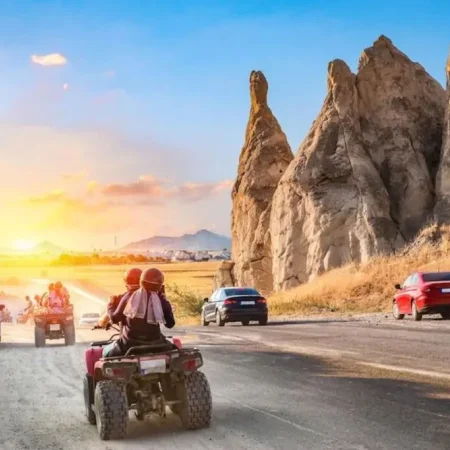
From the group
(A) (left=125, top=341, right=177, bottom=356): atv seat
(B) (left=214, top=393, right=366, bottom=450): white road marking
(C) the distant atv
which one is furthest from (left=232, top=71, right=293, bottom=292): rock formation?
(A) (left=125, top=341, right=177, bottom=356): atv seat

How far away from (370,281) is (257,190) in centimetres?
2130

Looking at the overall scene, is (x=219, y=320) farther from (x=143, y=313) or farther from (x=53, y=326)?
(x=143, y=313)

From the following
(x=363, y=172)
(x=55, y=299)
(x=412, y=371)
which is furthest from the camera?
A: (x=363, y=172)

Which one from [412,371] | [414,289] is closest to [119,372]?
[412,371]

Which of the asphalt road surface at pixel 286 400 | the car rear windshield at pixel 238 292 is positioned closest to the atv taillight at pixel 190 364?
the asphalt road surface at pixel 286 400

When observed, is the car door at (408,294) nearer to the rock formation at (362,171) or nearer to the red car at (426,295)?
the red car at (426,295)

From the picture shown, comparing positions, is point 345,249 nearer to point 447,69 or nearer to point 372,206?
point 372,206

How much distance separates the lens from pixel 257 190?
63.1 m

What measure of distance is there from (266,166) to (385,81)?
40.9 feet

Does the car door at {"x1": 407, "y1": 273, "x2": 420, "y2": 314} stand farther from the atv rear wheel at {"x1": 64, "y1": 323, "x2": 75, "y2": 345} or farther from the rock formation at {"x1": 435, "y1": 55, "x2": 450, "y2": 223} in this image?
the rock formation at {"x1": 435, "y1": 55, "x2": 450, "y2": 223}

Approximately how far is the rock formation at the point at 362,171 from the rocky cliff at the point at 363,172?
2.4 inches

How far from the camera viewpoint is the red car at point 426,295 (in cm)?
2852

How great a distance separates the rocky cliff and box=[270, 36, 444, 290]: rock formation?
61mm

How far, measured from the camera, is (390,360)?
1670cm
